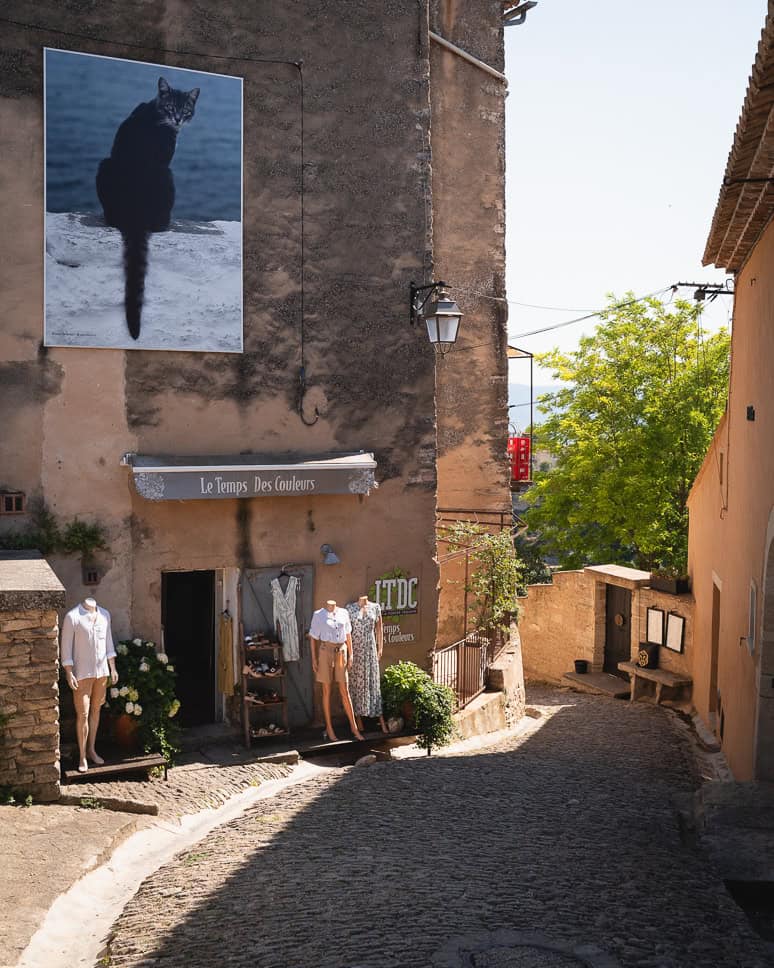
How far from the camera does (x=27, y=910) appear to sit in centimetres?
769

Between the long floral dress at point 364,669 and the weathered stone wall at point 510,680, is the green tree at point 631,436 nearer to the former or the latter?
the weathered stone wall at point 510,680

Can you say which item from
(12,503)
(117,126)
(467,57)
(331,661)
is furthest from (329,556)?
(467,57)

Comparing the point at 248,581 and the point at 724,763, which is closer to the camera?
the point at 248,581

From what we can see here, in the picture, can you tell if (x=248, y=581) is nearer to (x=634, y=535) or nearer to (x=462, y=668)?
(x=462, y=668)

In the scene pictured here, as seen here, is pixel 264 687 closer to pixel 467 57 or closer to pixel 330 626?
pixel 330 626

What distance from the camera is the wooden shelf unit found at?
12812mm

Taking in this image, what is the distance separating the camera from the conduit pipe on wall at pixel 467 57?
731 inches

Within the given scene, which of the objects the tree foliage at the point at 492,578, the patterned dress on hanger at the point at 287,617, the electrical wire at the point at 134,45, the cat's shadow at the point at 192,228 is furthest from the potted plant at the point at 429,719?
the electrical wire at the point at 134,45

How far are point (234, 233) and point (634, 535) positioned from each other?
18.6m

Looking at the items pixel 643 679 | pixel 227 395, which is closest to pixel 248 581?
pixel 227 395

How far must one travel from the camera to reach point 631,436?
30125mm

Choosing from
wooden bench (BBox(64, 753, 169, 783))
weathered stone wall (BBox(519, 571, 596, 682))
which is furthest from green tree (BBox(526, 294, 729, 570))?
wooden bench (BBox(64, 753, 169, 783))

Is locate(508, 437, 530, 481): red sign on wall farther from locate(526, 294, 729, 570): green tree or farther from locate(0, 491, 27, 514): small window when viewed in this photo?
locate(0, 491, 27, 514): small window

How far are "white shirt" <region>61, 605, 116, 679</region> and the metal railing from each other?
514 cm
